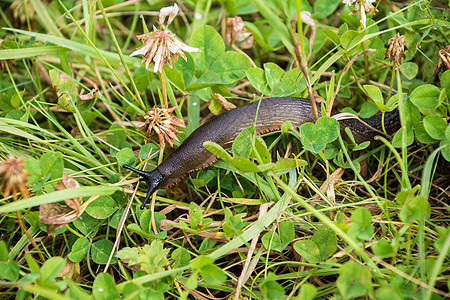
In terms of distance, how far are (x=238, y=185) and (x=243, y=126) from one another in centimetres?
50

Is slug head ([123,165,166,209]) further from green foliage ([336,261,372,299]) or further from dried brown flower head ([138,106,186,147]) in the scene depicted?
green foliage ([336,261,372,299])

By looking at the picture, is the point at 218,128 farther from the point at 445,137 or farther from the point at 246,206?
the point at 445,137

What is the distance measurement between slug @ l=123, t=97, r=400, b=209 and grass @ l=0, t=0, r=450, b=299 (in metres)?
0.10

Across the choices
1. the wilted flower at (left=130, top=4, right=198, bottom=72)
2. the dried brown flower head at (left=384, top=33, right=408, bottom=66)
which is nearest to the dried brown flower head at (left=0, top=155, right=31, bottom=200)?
the wilted flower at (left=130, top=4, right=198, bottom=72)

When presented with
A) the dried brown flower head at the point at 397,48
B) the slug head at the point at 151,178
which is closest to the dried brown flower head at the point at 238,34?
the dried brown flower head at the point at 397,48

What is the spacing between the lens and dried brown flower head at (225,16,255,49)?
355 centimetres

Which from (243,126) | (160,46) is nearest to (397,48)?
(243,126)

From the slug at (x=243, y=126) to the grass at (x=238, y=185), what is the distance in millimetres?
99

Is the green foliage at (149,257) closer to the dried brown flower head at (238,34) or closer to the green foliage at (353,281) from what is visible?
the green foliage at (353,281)

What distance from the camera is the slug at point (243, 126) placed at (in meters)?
2.86

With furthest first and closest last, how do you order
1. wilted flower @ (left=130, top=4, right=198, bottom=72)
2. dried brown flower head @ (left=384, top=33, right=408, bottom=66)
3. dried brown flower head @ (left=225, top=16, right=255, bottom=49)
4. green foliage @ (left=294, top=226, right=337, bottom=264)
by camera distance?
dried brown flower head @ (left=225, top=16, right=255, bottom=49)
dried brown flower head @ (left=384, top=33, right=408, bottom=66)
wilted flower @ (left=130, top=4, right=198, bottom=72)
green foliage @ (left=294, top=226, right=337, bottom=264)

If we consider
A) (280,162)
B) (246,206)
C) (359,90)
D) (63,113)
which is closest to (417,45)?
(359,90)

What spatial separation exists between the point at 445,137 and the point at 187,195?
194cm

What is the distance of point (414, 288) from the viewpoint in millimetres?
1938
